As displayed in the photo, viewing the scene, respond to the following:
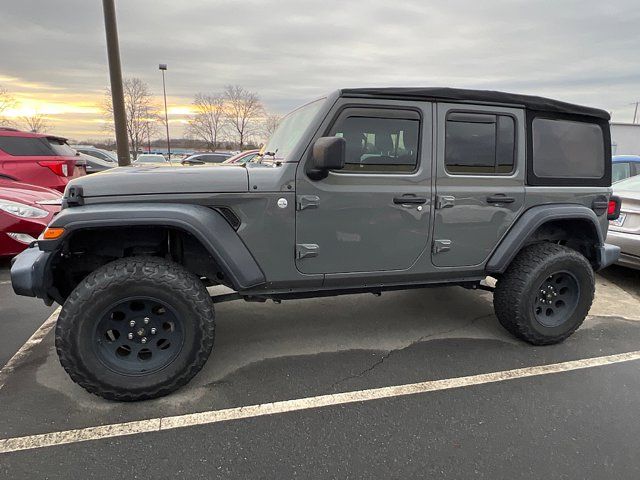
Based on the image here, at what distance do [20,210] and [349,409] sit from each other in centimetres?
476

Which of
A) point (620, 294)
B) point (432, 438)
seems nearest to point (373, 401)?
point (432, 438)

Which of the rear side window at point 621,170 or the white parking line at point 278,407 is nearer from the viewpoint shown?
the white parking line at point 278,407

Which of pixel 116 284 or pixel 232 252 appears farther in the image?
pixel 232 252

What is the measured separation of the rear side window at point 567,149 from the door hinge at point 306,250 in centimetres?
191

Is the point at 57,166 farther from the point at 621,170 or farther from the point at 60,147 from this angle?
the point at 621,170

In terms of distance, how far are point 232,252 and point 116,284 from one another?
707 mm

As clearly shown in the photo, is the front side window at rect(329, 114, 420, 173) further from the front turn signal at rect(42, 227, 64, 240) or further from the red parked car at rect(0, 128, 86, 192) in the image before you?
the red parked car at rect(0, 128, 86, 192)

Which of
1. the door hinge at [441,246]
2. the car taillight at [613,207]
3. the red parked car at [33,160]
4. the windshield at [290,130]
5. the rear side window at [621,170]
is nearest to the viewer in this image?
the windshield at [290,130]

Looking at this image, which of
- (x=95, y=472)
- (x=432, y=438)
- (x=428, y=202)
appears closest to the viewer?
(x=95, y=472)

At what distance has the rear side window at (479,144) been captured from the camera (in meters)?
3.11

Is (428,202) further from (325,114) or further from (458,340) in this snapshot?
(458,340)

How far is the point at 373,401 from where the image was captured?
8.79 ft

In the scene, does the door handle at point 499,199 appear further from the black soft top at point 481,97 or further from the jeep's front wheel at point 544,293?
the black soft top at point 481,97

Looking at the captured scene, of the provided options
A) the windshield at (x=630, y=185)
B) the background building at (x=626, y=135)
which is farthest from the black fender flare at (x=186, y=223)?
the background building at (x=626, y=135)
